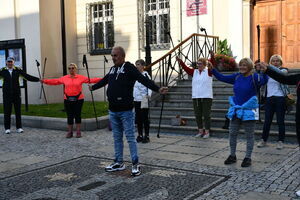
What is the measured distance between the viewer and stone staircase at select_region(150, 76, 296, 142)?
831 cm

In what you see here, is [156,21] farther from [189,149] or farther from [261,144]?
[261,144]

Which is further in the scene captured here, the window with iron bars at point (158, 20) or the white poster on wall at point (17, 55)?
the window with iron bars at point (158, 20)

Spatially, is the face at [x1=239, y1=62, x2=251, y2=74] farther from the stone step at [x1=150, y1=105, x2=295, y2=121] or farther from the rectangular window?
the rectangular window

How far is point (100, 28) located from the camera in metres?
16.7

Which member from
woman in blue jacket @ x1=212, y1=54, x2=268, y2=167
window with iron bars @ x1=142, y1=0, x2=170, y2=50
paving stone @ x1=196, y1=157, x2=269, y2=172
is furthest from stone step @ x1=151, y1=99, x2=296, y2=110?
window with iron bars @ x1=142, y1=0, x2=170, y2=50

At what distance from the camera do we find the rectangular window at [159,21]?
14.4 meters

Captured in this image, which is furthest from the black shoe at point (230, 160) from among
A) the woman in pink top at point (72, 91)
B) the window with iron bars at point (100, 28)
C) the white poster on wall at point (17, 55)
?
the window with iron bars at point (100, 28)

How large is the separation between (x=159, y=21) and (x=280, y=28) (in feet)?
15.1

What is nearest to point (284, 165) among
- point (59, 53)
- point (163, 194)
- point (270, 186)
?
point (270, 186)

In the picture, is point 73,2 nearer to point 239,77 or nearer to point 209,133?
point 209,133

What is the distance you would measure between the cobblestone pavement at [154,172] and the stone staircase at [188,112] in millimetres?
632

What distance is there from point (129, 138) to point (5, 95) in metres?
5.41

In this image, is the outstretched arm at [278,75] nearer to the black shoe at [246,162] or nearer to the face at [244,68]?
the face at [244,68]

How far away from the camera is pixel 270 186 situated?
4844 millimetres
